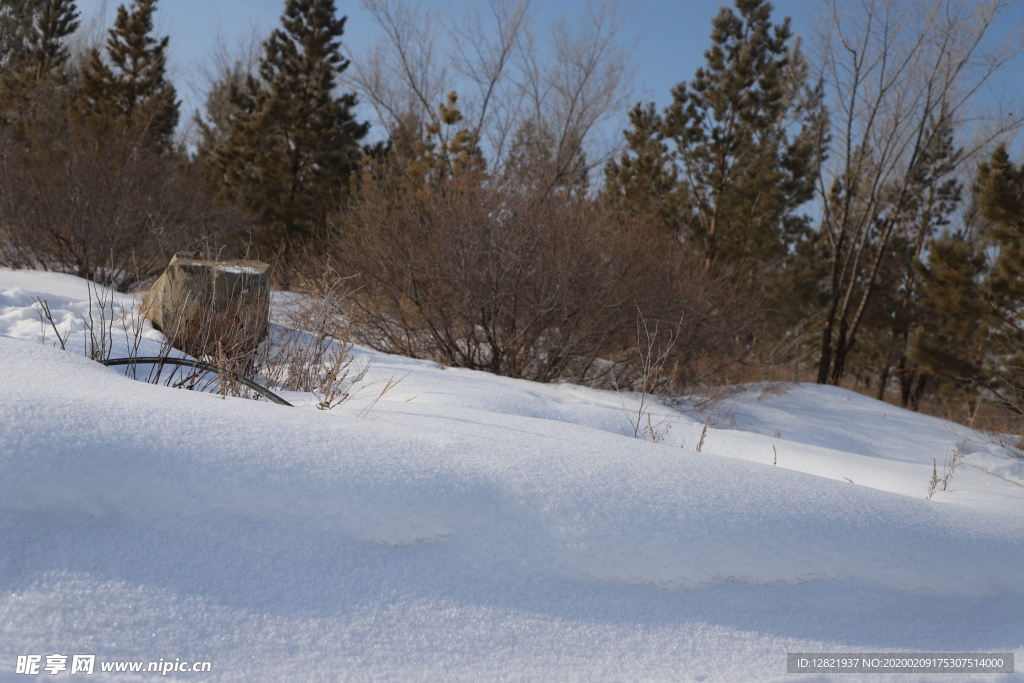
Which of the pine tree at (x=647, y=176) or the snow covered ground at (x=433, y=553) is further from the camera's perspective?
the pine tree at (x=647, y=176)

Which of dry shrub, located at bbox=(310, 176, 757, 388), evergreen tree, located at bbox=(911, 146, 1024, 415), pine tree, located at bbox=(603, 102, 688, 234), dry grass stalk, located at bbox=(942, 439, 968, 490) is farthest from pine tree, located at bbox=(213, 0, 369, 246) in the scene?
dry grass stalk, located at bbox=(942, 439, 968, 490)

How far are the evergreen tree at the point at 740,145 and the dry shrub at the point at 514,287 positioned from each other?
9.98 metres

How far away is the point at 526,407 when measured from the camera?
4762 mm

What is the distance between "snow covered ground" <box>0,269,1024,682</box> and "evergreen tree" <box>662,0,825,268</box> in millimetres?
15844

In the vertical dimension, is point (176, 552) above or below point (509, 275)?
below

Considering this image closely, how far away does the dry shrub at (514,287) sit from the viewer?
7051 mm

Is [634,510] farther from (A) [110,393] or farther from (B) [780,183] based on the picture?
(B) [780,183]

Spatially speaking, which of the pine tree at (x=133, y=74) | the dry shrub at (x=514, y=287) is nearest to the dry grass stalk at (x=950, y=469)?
the dry shrub at (x=514, y=287)

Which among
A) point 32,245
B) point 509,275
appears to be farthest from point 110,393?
point 32,245

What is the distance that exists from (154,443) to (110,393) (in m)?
0.46

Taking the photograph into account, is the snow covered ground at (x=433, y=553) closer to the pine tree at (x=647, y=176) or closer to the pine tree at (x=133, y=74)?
the pine tree at (x=647, y=176)

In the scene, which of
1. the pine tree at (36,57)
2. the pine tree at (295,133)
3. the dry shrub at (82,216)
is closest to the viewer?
the dry shrub at (82,216)

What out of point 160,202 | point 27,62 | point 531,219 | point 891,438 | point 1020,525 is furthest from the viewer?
point 27,62

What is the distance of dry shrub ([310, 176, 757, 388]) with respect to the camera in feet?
23.1
